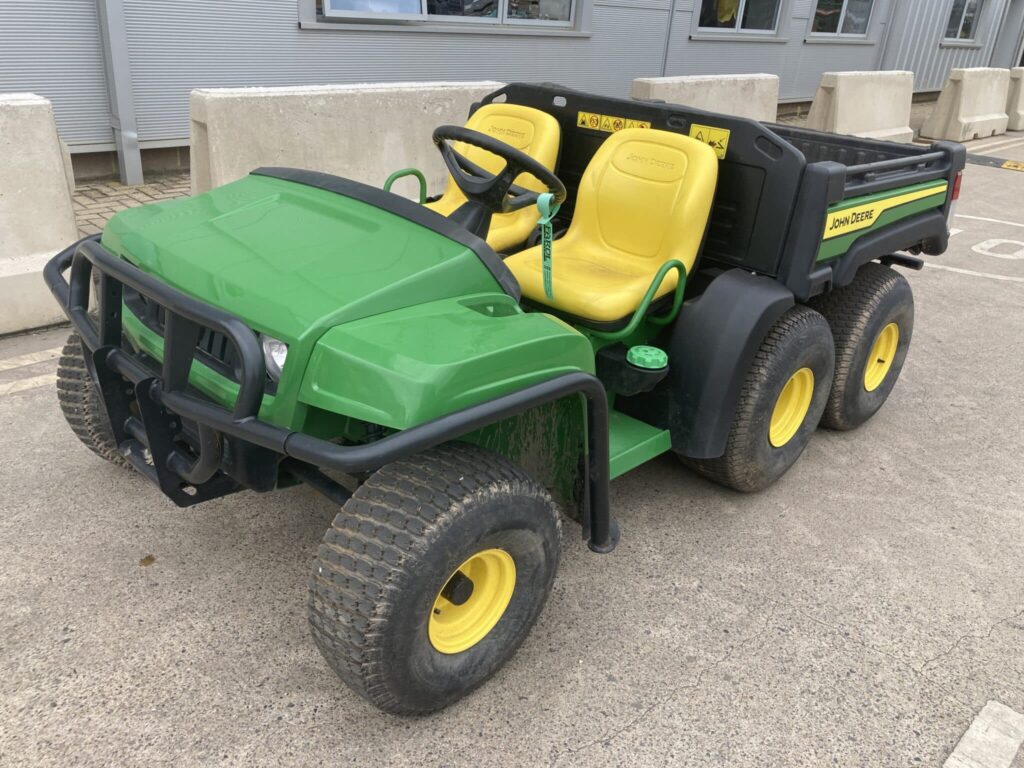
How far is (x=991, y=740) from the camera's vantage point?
88.1 inches

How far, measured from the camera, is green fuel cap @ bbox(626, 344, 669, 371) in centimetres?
271

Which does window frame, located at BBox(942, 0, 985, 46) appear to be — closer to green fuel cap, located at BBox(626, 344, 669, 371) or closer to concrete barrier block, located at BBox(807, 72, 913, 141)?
concrete barrier block, located at BBox(807, 72, 913, 141)

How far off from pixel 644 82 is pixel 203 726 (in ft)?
21.8

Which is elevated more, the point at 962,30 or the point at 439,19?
the point at 962,30

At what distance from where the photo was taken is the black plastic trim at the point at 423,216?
2.40 meters

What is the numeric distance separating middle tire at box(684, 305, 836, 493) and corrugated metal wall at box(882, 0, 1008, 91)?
1311 cm

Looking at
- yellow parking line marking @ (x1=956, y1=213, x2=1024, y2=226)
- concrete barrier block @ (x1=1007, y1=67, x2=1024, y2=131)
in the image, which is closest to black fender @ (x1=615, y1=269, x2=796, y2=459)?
yellow parking line marking @ (x1=956, y1=213, x2=1024, y2=226)

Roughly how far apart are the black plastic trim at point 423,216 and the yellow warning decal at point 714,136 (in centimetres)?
109

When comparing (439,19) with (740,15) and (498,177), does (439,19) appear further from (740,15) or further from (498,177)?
(498,177)

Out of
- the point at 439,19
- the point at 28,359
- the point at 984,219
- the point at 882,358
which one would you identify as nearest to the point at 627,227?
the point at 882,358

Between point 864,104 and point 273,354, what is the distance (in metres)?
10.0

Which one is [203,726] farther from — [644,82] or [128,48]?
[644,82]

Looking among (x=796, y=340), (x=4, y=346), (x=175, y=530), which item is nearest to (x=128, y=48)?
(x=4, y=346)

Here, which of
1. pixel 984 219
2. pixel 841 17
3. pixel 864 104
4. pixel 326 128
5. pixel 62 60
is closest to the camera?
pixel 326 128
